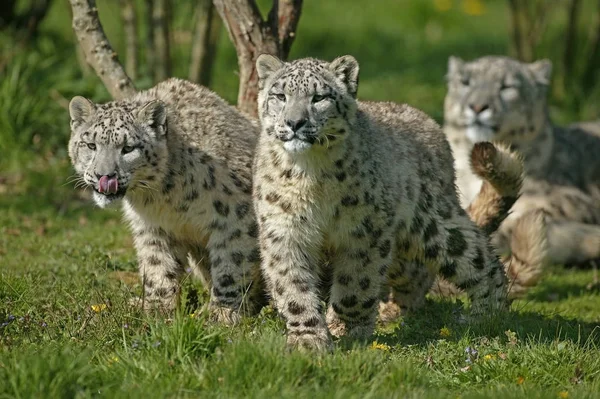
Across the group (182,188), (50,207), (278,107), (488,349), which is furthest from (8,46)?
(488,349)

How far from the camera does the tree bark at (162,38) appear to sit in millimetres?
13258

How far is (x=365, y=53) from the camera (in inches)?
748

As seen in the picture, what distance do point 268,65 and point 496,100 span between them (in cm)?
482

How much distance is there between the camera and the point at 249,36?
9.29m

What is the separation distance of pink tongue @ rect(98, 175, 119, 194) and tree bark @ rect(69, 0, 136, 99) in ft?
7.29

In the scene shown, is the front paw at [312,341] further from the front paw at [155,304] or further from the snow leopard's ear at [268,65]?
the snow leopard's ear at [268,65]

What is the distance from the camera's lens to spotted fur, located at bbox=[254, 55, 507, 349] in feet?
23.1

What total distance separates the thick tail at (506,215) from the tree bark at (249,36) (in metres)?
2.13

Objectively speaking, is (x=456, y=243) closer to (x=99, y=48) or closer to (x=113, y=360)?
(x=113, y=360)

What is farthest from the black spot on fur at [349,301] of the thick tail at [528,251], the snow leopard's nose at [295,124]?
the thick tail at [528,251]

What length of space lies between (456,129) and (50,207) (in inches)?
185

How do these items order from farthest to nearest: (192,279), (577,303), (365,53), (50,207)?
1. (365,53)
2. (50,207)
3. (577,303)
4. (192,279)

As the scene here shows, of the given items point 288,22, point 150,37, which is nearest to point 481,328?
point 288,22

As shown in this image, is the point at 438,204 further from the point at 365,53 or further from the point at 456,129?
the point at 365,53
